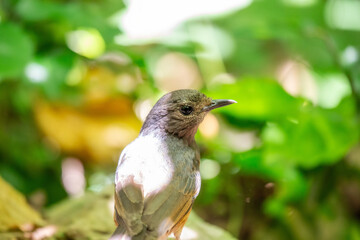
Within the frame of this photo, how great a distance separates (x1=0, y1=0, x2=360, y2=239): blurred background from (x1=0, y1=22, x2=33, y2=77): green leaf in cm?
1

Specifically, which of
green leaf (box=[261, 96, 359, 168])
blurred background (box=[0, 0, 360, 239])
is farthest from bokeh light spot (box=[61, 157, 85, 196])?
green leaf (box=[261, 96, 359, 168])

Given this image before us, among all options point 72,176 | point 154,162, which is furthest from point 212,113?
point 154,162

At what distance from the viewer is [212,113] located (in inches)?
208

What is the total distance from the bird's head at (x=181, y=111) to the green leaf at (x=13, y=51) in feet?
5.24

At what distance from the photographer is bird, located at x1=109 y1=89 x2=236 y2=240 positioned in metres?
2.76

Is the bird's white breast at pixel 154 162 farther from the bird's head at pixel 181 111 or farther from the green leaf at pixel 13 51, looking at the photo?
the green leaf at pixel 13 51

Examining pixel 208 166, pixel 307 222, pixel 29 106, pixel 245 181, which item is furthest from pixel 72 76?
pixel 307 222

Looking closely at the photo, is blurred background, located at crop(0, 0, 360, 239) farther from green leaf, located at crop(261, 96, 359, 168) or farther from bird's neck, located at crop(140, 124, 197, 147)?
bird's neck, located at crop(140, 124, 197, 147)

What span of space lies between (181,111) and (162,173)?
1.89ft

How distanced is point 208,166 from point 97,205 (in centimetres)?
132

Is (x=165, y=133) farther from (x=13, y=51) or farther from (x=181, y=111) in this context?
(x=13, y=51)

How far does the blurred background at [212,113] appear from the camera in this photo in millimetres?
4613

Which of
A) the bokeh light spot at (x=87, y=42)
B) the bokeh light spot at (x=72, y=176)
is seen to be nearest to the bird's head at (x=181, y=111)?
the bokeh light spot at (x=87, y=42)

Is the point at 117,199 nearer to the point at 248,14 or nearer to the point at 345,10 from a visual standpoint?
the point at 248,14
